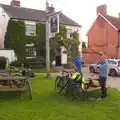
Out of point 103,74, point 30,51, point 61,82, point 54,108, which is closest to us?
point 54,108

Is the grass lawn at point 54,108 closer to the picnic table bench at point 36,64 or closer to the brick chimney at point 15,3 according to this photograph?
the picnic table bench at point 36,64

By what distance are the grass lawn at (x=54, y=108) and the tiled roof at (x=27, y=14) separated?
22.6 m

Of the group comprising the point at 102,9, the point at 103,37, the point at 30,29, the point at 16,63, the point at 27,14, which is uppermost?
the point at 102,9

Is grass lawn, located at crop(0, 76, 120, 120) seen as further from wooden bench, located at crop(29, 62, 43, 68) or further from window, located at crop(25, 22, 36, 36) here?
window, located at crop(25, 22, 36, 36)

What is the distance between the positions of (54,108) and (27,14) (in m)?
26.6

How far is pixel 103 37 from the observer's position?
4481 cm

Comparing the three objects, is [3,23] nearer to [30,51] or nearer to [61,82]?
[30,51]

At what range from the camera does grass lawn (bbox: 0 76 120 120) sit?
7.45 m

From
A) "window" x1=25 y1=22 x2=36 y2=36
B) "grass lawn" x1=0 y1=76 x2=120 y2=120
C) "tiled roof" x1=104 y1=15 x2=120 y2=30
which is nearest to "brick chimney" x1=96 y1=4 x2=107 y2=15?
"tiled roof" x1=104 y1=15 x2=120 y2=30

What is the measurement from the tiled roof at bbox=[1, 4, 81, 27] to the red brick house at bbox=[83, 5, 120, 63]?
26.5 ft

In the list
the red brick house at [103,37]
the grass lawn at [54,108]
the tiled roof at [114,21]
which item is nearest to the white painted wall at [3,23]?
the red brick house at [103,37]

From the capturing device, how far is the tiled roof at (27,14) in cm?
3212

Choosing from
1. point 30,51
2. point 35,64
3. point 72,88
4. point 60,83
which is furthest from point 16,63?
point 72,88

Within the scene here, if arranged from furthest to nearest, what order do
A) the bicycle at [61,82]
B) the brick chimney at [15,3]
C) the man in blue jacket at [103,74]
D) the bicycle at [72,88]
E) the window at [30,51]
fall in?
the brick chimney at [15,3] → the window at [30,51] → the bicycle at [61,82] → the man in blue jacket at [103,74] → the bicycle at [72,88]
